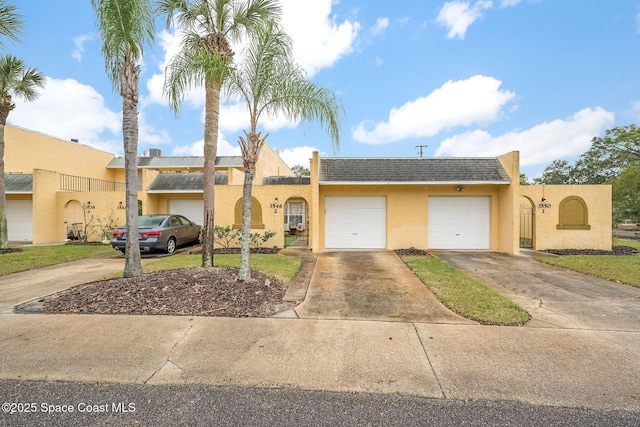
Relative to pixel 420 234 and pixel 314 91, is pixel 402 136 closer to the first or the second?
pixel 420 234

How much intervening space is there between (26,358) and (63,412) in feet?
4.67

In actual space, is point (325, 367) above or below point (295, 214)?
below

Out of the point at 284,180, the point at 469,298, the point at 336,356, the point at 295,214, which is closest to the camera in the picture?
the point at 336,356

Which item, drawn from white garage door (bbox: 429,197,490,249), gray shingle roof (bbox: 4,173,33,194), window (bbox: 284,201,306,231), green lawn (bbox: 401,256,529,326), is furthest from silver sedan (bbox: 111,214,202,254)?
white garage door (bbox: 429,197,490,249)

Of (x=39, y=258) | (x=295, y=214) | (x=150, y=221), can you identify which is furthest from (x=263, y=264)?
(x=295, y=214)

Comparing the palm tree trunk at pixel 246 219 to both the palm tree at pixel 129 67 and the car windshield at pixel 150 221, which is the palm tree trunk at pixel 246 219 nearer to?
the palm tree at pixel 129 67

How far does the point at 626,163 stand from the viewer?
25391mm

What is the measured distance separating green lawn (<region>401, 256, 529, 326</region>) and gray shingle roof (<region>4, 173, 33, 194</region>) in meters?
20.1

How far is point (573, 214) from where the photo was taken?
11.9 m

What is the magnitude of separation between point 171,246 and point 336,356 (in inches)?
403

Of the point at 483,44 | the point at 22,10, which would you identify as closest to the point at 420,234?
the point at 483,44

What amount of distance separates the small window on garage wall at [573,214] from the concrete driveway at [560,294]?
395 centimetres

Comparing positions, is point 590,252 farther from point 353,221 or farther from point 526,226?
point 353,221

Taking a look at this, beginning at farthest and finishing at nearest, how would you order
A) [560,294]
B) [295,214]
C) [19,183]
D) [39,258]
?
[295,214], [19,183], [39,258], [560,294]
